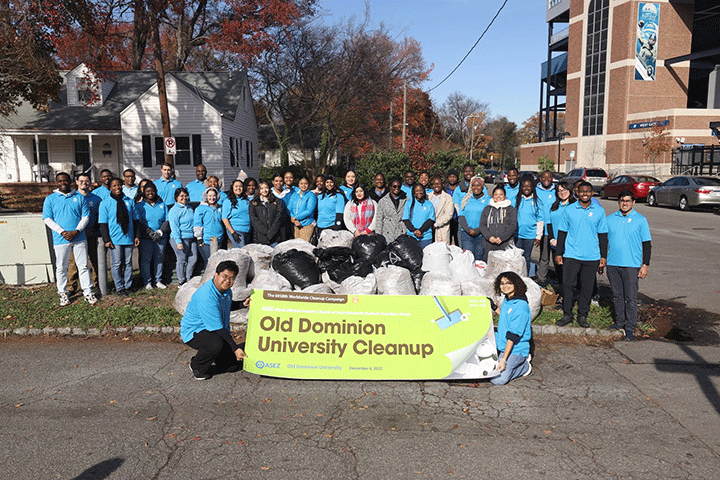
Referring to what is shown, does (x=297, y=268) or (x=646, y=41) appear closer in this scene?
(x=297, y=268)

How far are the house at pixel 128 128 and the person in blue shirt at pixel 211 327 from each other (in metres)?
20.5

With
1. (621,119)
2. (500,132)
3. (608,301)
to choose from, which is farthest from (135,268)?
(500,132)

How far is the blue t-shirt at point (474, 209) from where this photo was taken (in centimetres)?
924

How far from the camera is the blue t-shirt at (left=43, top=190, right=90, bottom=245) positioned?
25.9 feet

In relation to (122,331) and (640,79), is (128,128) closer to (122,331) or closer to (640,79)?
(122,331)

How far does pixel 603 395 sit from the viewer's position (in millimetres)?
5301

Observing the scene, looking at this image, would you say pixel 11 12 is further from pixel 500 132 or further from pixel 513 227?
pixel 500 132

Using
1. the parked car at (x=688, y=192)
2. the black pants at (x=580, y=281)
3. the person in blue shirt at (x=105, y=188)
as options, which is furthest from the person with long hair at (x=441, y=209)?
the parked car at (x=688, y=192)

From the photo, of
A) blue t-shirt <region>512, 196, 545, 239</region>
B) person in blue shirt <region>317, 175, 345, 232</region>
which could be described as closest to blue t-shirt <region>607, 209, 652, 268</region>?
blue t-shirt <region>512, 196, 545, 239</region>

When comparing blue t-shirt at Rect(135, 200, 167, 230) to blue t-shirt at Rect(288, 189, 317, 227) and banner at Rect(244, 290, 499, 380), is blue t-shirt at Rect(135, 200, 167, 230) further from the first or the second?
banner at Rect(244, 290, 499, 380)

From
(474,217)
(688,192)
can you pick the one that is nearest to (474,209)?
(474,217)

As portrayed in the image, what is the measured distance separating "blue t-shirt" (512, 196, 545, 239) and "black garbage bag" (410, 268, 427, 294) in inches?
81.8

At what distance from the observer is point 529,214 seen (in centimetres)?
893

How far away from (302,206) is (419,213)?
208cm
